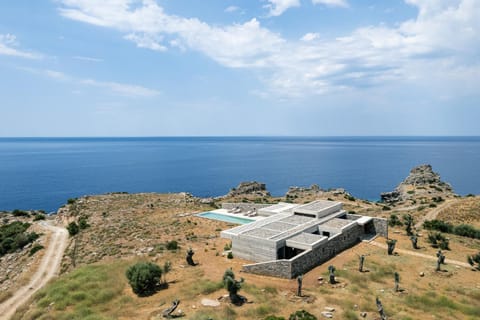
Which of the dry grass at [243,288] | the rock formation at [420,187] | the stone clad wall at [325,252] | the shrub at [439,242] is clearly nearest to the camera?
the dry grass at [243,288]

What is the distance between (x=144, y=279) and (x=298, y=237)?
570 inches

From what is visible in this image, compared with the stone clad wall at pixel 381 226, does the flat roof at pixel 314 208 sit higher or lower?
higher

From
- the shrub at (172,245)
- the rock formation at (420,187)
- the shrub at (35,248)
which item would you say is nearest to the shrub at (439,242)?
the shrub at (172,245)

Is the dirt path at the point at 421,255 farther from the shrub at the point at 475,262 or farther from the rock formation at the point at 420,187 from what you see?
the rock formation at the point at 420,187

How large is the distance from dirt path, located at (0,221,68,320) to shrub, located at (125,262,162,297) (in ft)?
29.1

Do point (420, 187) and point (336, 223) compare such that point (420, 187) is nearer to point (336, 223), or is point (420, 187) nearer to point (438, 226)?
point (438, 226)

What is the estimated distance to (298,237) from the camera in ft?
98.3

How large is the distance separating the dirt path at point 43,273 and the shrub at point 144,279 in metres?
8.88

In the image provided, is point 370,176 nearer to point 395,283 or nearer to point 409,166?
point 409,166

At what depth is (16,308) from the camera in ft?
77.5

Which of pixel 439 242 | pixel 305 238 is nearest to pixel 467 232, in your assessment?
pixel 439 242

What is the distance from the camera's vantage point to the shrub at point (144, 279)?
22.8m

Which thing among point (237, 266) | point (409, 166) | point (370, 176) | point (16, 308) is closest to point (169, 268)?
point (237, 266)

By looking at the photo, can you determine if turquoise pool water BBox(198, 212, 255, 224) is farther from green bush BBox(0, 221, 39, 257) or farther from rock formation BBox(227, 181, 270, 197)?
rock formation BBox(227, 181, 270, 197)
